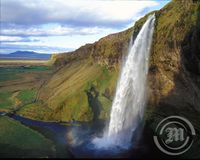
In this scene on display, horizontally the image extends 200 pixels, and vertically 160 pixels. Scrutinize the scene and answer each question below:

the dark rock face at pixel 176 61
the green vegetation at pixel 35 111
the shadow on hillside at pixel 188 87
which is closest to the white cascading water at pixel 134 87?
the dark rock face at pixel 176 61

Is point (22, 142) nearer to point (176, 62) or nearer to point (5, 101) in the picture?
point (176, 62)

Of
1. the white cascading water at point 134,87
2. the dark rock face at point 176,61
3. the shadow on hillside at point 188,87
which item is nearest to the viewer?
the shadow on hillside at point 188,87

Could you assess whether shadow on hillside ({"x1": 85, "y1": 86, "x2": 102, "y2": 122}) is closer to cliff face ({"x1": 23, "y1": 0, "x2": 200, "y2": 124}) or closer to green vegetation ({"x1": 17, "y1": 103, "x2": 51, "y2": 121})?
cliff face ({"x1": 23, "y1": 0, "x2": 200, "y2": 124})

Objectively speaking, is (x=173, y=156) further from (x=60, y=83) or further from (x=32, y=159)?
(x=60, y=83)

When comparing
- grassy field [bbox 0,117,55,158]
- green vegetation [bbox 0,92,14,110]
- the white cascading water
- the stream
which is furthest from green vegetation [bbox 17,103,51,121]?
the white cascading water

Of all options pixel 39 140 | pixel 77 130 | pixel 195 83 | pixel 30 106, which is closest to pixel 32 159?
pixel 39 140

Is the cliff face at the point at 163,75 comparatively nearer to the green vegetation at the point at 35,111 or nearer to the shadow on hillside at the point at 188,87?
the shadow on hillside at the point at 188,87

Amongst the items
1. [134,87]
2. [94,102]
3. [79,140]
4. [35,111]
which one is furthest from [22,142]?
[94,102]
